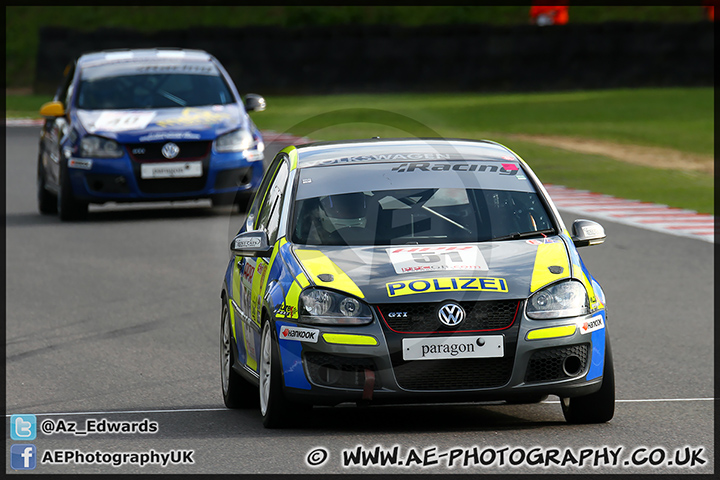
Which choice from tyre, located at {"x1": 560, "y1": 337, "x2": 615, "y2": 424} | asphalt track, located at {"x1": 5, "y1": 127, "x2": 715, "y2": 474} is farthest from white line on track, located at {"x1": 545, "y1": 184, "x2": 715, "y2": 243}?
tyre, located at {"x1": 560, "y1": 337, "x2": 615, "y2": 424}

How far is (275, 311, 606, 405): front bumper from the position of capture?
21.8 ft

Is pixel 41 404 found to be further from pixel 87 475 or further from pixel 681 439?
pixel 681 439

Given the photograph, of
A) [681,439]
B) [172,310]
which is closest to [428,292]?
[681,439]

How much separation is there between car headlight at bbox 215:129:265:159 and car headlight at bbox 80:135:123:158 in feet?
3.85

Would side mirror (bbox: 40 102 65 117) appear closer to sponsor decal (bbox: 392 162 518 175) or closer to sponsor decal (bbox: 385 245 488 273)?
sponsor decal (bbox: 392 162 518 175)

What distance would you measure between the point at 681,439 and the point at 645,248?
8121 millimetres

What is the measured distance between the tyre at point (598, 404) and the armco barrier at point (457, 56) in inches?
1235

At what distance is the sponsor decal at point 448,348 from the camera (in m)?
6.62

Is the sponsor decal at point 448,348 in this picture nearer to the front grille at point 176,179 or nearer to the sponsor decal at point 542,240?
the sponsor decal at point 542,240

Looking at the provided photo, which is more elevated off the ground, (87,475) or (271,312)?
(271,312)

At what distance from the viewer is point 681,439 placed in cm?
671

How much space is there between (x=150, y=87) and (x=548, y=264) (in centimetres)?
1088

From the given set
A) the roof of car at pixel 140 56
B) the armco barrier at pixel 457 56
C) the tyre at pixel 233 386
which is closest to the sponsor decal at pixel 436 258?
the tyre at pixel 233 386

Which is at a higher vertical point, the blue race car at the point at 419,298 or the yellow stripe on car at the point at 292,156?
the yellow stripe on car at the point at 292,156
